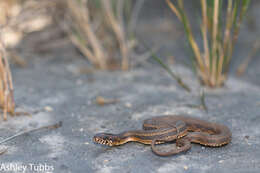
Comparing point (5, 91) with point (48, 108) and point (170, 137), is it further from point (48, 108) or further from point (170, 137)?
point (170, 137)

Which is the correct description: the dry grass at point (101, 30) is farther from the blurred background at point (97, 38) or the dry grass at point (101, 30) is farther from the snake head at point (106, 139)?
the snake head at point (106, 139)

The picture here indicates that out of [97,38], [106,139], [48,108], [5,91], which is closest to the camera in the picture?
[106,139]

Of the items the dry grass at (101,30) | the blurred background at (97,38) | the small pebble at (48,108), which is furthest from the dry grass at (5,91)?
the dry grass at (101,30)

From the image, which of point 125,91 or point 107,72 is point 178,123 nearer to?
point 125,91

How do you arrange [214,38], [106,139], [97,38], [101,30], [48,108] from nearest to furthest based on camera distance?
1. [106,139]
2. [48,108]
3. [214,38]
4. [97,38]
5. [101,30]

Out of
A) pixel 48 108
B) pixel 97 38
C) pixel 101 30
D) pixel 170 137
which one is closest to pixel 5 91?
pixel 48 108

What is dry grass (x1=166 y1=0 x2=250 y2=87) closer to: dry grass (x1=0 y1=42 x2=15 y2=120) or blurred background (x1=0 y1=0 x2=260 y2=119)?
blurred background (x1=0 y1=0 x2=260 y2=119)

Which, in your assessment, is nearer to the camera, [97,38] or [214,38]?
[214,38]

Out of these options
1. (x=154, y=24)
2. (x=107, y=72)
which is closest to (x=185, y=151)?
(x=107, y=72)

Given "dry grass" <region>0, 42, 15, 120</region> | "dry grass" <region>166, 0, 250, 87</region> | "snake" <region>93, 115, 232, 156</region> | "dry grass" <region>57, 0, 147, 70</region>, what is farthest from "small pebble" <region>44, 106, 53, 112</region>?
"dry grass" <region>166, 0, 250, 87</region>
